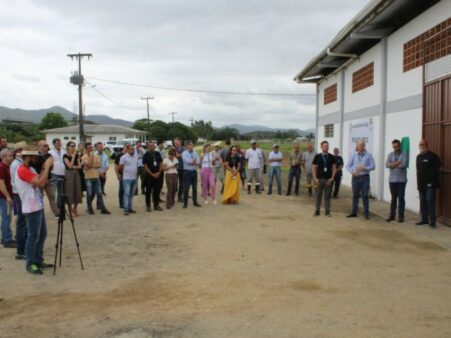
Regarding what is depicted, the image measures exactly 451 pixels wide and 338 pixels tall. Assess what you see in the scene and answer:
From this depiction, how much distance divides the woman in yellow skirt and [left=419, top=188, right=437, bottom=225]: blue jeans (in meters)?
5.22

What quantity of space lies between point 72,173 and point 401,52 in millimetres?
8866

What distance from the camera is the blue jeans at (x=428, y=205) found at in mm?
9562

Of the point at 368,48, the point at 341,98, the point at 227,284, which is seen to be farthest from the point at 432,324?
the point at 341,98

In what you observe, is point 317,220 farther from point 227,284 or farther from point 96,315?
point 96,315

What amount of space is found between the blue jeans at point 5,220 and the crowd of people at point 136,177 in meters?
0.02

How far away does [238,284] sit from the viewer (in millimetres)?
6062

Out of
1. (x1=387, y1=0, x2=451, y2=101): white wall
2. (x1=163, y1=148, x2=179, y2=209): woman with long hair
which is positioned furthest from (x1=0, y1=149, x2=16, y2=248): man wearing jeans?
(x1=387, y1=0, x2=451, y2=101): white wall

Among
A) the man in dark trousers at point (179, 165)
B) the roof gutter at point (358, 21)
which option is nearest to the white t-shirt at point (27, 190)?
the man in dark trousers at point (179, 165)

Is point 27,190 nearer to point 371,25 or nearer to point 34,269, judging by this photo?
point 34,269

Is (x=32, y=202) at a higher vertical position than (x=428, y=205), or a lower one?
higher

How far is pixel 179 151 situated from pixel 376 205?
5801 mm

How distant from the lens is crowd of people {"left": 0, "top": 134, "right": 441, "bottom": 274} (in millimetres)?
6734

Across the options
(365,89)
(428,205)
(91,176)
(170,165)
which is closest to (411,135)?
(428,205)

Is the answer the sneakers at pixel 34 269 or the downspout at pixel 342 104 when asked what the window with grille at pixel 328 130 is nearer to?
the downspout at pixel 342 104
